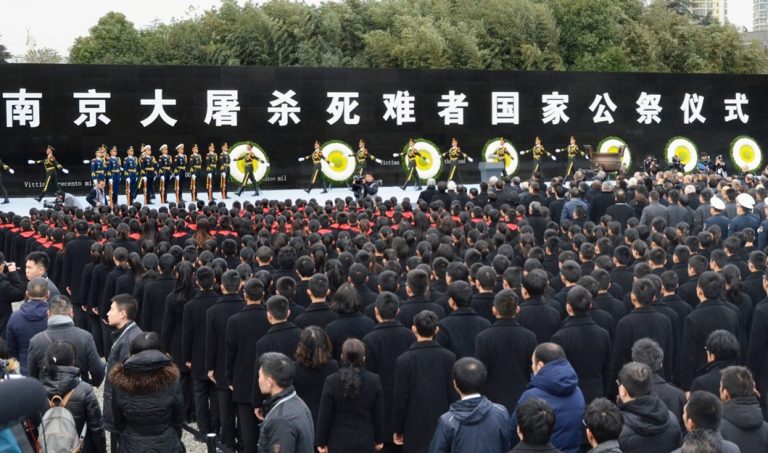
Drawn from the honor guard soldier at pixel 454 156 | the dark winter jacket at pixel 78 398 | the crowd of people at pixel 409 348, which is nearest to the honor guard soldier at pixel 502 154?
the honor guard soldier at pixel 454 156

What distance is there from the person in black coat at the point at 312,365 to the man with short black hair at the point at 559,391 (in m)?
1.25

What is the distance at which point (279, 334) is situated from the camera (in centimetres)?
612

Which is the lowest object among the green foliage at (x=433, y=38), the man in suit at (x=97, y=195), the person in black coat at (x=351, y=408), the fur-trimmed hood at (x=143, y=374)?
the person in black coat at (x=351, y=408)

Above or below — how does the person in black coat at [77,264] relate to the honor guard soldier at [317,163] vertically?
below

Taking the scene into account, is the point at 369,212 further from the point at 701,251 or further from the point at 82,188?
the point at 82,188

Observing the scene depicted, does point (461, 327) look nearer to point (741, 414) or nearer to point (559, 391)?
point (559, 391)

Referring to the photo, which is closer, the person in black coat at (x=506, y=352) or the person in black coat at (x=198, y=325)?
the person in black coat at (x=506, y=352)

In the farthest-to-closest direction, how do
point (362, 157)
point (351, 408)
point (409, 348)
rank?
point (362, 157)
point (409, 348)
point (351, 408)

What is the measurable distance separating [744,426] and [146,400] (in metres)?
3.16

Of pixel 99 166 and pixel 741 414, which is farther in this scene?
pixel 99 166

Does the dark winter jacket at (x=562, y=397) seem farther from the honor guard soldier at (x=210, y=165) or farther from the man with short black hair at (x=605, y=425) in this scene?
the honor guard soldier at (x=210, y=165)

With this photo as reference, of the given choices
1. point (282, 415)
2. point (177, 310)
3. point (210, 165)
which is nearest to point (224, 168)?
point (210, 165)

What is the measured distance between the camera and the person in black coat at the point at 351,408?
5348 millimetres

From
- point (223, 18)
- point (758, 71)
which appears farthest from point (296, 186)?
point (758, 71)
